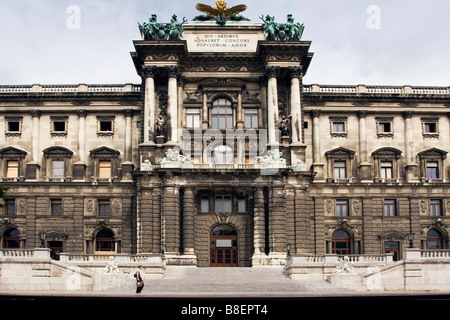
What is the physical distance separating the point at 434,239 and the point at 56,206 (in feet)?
Result: 121

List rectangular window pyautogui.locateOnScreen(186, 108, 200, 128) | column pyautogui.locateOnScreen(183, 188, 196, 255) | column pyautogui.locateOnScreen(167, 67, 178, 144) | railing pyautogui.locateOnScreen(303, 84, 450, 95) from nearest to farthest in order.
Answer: column pyautogui.locateOnScreen(183, 188, 196, 255) → column pyautogui.locateOnScreen(167, 67, 178, 144) → rectangular window pyautogui.locateOnScreen(186, 108, 200, 128) → railing pyautogui.locateOnScreen(303, 84, 450, 95)

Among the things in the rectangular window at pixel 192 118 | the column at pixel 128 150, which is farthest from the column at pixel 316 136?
the column at pixel 128 150

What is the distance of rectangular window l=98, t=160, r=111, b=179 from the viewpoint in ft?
205

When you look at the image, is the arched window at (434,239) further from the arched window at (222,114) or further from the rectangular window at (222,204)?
the arched window at (222,114)

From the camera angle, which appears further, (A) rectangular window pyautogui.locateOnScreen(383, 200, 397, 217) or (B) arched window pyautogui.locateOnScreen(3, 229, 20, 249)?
(A) rectangular window pyautogui.locateOnScreen(383, 200, 397, 217)

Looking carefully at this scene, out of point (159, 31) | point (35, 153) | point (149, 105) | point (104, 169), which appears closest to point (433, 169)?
point (149, 105)

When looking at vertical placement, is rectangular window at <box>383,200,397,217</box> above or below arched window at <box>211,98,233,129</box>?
below

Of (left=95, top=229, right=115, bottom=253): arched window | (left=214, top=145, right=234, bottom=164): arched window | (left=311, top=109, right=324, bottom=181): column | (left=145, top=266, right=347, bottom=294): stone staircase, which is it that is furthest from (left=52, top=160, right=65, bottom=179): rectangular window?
(left=311, top=109, right=324, bottom=181): column

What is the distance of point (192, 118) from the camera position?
198 feet

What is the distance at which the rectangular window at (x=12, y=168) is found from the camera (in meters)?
62.6

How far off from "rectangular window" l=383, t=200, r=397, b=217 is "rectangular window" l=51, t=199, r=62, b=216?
31.5 meters

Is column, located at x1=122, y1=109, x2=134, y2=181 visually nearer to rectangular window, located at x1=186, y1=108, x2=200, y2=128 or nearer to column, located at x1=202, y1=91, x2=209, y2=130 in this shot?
rectangular window, located at x1=186, y1=108, x2=200, y2=128

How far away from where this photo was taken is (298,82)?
195 feet

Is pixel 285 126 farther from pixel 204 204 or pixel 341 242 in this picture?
pixel 341 242
